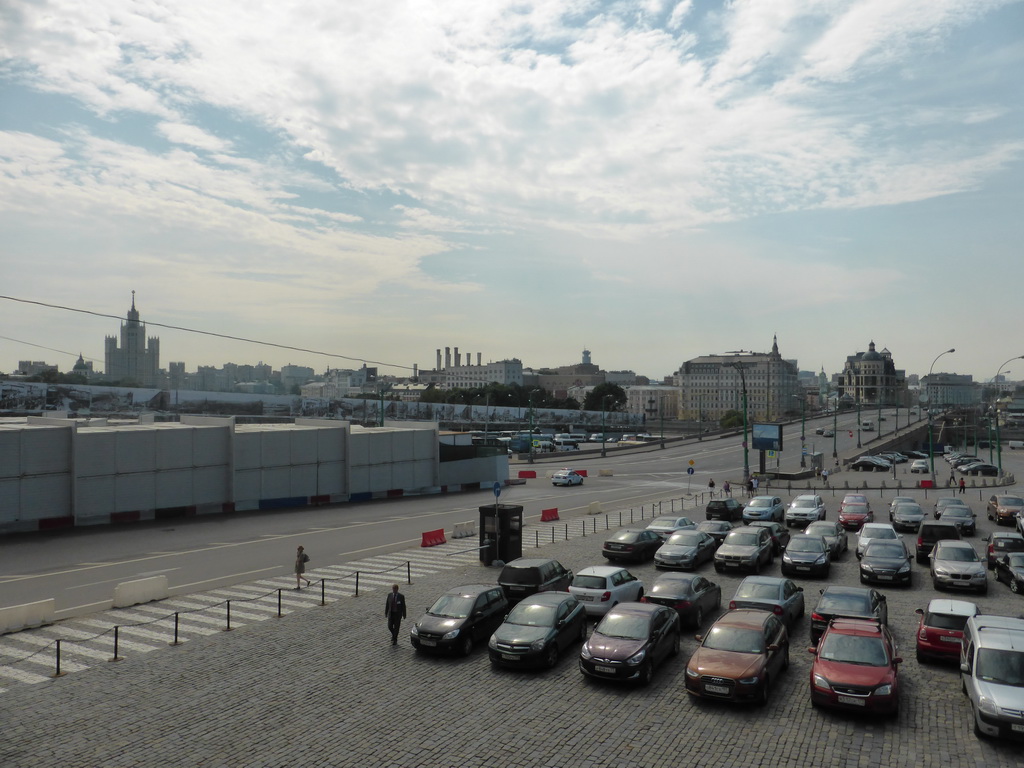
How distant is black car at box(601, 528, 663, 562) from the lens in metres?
25.5

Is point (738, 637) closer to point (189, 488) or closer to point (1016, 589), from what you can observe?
point (1016, 589)

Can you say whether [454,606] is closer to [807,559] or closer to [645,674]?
[645,674]

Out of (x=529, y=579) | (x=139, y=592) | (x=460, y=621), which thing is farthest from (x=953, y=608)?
(x=139, y=592)

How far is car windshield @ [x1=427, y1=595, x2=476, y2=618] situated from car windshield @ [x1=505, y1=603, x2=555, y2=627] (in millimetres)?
1023

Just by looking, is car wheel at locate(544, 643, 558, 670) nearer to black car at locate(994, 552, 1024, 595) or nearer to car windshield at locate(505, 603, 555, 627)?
car windshield at locate(505, 603, 555, 627)

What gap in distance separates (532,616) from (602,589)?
341 centimetres

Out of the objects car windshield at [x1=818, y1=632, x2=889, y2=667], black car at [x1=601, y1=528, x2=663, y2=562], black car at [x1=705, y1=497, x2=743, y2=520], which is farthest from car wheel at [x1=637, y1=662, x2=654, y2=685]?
black car at [x1=705, y1=497, x2=743, y2=520]

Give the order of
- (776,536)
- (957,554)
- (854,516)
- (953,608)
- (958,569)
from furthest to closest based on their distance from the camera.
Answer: (854,516) → (776,536) → (957,554) → (958,569) → (953,608)

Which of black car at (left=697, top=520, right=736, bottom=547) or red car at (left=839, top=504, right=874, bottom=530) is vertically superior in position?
black car at (left=697, top=520, right=736, bottom=547)

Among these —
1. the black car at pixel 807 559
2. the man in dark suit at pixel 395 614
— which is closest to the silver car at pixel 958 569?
the black car at pixel 807 559

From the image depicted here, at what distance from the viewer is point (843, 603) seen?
1589 centimetres

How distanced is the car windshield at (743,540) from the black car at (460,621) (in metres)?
10.5

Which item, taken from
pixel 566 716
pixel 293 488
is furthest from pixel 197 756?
pixel 293 488

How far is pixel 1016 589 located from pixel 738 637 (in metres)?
12.4
